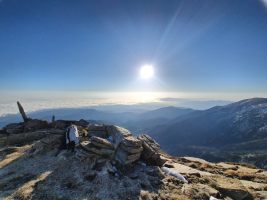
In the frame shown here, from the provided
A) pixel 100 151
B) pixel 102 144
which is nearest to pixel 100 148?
pixel 102 144

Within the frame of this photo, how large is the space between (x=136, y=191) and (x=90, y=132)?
2137 cm

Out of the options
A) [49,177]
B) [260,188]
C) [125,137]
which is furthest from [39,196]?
[260,188]

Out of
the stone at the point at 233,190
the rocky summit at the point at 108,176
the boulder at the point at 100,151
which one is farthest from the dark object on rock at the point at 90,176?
the stone at the point at 233,190

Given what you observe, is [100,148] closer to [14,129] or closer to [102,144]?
[102,144]

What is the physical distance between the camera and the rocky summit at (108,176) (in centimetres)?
3366

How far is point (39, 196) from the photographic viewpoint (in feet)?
105

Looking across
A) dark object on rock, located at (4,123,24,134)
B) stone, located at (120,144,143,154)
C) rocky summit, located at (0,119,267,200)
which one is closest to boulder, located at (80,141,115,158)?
rocky summit, located at (0,119,267,200)

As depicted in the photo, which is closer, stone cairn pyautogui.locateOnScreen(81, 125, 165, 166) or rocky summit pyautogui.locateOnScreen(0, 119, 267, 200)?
rocky summit pyautogui.locateOnScreen(0, 119, 267, 200)

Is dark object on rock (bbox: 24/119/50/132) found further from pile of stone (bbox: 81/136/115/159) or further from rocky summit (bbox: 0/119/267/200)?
pile of stone (bbox: 81/136/115/159)

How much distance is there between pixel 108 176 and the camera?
36.4 metres

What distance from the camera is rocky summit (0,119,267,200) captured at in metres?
33.7

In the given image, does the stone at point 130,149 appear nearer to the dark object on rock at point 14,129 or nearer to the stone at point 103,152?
the stone at point 103,152

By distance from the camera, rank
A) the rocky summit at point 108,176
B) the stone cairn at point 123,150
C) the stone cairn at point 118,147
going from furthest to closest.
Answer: the stone cairn at point 118,147 → the stone cairn at point 123,150 → the rocky summit at point 108,176

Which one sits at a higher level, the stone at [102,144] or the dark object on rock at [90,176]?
the stone at [102,144]
